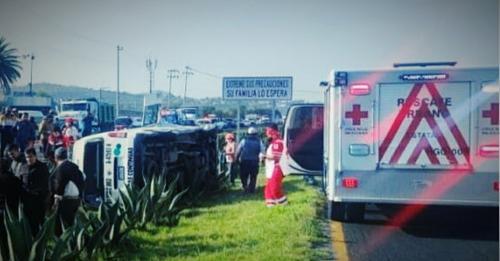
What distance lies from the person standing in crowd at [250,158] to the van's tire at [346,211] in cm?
393

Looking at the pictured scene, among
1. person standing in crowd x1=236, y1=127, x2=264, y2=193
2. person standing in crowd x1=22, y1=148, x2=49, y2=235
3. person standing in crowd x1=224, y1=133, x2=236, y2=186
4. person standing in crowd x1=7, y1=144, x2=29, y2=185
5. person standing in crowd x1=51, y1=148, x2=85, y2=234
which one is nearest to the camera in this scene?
person standing in crowd x1=22, y1=148, x2=49, y2=235

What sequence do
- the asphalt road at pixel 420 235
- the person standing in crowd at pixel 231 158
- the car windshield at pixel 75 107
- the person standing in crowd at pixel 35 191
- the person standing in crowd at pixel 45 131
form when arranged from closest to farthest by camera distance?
the asphalt road at pixel 420 235
the person standing in crowd at pixel 35 191
the person standing in crowd at pixel 231 158
the person standing in crowd at pixel 45 131
the car windshield at pixel 75 107

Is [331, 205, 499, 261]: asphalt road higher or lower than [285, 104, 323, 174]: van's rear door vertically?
lower

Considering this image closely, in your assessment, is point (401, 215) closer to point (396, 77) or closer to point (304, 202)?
point (304, 202)

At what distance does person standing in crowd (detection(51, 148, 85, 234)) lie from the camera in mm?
7621

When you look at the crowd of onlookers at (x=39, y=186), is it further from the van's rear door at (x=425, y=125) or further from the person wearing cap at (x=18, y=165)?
the van's rear door at (x=425, y=125)

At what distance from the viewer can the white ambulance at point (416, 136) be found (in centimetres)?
773

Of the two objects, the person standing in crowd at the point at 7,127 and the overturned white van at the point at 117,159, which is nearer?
the overturned white van at the point at 117,159

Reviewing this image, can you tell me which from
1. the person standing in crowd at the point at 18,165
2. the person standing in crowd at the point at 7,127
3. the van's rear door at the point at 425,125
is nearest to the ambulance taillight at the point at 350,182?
the van's rear door at the point at 425,125

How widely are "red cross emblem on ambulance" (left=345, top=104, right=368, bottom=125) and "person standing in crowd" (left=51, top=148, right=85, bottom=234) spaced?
3813 mm

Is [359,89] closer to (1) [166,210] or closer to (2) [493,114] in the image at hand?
(2) [493,114]

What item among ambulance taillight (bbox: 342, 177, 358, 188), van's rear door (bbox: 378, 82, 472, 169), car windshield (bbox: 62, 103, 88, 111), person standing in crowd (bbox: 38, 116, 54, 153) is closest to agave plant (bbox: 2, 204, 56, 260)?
ambulance taillight (bbox: 342, 177, 358, 188)

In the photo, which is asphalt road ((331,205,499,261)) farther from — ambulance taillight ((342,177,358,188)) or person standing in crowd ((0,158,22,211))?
person standing in crowd ((0,158,22,211))

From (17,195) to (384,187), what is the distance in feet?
15.9
